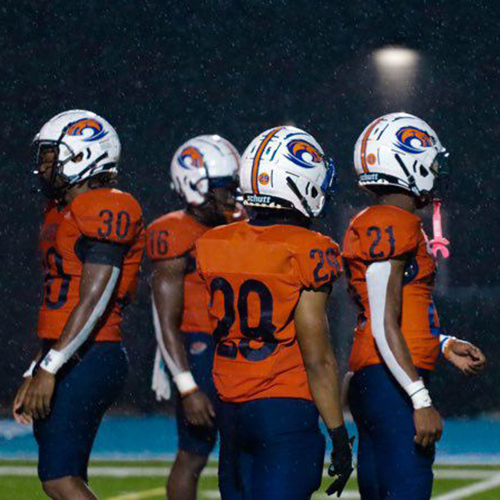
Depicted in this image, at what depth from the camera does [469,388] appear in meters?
11.0

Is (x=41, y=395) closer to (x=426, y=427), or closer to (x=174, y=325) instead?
(x=174, y=325)

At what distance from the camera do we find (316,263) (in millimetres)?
3875

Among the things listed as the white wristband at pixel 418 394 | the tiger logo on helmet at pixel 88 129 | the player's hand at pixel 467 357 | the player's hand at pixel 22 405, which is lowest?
the player's hand at pixel 22 405

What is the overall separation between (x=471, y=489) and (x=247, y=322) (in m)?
3.82

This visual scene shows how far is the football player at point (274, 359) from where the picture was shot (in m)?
3.87

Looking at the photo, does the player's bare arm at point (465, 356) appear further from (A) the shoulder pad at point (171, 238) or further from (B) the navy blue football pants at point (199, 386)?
(A) the shoulder pad at point (171, 238)

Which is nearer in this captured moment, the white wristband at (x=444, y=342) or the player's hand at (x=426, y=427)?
the player's hand at (x=426, y=427)

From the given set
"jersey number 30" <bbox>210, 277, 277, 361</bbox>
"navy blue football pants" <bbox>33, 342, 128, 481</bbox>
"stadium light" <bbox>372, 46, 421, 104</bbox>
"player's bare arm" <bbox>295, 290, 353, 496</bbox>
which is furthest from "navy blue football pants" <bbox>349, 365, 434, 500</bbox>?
"stadium light" <bbox>372, 46, 421, 104</bbox>

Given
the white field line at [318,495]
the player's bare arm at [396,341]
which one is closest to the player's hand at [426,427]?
the player's bare arm at [396,341]

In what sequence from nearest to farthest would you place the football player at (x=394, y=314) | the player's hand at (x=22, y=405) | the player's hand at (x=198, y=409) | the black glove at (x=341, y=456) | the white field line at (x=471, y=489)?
the black glove at (x=341, y=456), the football player at (x=394, y=314), the player's hand at (x=22, y=405), the player's hand at (x=198, y=409), the white field line at (x=471, y=489)

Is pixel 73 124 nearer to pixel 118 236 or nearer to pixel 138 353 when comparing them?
pixel 118 236

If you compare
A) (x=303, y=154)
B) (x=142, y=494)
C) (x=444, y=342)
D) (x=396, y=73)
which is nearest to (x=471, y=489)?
→ (x=142, y=494)

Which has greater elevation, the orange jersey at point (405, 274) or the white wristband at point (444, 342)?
the orange jersey at point (405, 274)

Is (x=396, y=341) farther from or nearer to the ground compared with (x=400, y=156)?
nearer to the ground
